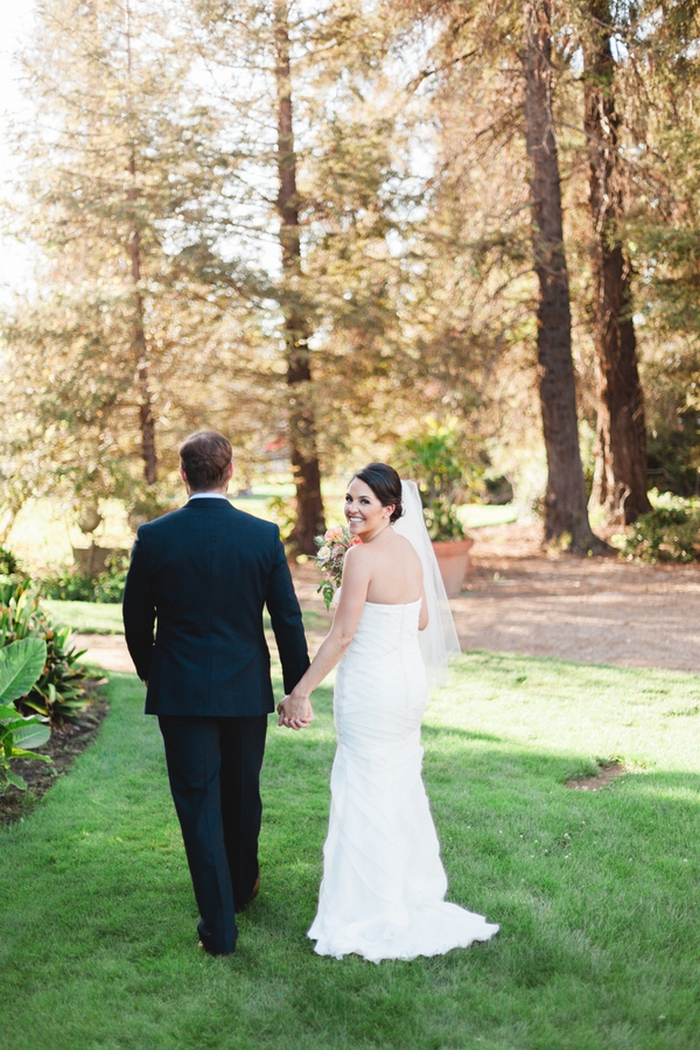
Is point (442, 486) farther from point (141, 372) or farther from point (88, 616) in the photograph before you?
point (141, 372)

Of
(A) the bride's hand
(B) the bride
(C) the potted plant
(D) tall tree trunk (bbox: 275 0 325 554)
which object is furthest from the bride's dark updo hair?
(D) tall tree trunk (bbox: 275 0 325 554)

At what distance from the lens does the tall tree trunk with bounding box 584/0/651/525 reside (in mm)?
13289

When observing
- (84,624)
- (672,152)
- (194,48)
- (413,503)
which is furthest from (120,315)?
(413,503)

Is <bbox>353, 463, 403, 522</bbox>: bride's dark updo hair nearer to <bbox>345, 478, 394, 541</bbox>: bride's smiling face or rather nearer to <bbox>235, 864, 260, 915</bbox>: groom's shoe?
<bbox>345, 478, 394, 541</bbox>: bride's smiling face

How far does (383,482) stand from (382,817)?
1.20 m

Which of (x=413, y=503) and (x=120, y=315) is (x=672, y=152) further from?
(x=413, y=503)

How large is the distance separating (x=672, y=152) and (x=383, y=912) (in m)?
10.9

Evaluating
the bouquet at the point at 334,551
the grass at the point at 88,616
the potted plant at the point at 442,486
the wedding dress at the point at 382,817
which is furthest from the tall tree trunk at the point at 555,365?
the wedding dress at the point at 382,817

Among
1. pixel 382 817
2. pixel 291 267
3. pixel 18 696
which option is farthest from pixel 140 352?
pixel 382 817

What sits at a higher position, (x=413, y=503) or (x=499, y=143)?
(x=499, y=143)

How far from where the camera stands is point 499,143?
13.9m

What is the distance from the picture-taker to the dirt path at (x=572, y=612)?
820cm

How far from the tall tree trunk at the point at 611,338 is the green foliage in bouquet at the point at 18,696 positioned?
10.4 metres

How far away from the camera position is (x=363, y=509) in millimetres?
3338
